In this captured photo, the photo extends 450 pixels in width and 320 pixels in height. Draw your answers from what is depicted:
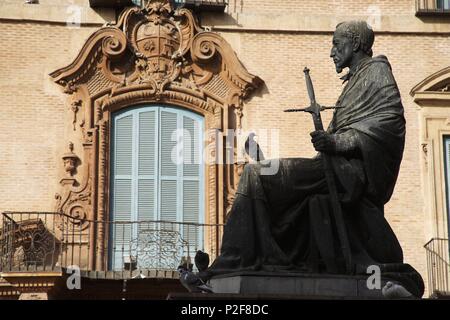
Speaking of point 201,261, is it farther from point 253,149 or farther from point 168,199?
point 168,199

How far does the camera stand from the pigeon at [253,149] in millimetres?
22062

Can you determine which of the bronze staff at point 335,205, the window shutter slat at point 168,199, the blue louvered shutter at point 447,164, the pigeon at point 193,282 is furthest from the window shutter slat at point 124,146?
the pigeon at point 193,282

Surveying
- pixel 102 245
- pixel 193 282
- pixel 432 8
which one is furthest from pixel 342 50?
pixel 432 8

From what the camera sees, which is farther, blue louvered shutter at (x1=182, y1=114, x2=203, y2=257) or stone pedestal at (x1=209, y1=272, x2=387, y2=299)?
blue louvered shutter at (x1=182, y1=114, x2=203, y2=257)

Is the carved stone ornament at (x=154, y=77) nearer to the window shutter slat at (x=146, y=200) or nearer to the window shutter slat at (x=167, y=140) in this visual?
the window shutter slat at (x=167, y=140)

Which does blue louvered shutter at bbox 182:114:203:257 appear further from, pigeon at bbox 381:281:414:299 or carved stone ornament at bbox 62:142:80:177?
pigeon at bbox 381:281:414:299

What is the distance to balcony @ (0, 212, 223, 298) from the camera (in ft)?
69.7

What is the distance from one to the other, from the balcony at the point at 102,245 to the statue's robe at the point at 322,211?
451 inches

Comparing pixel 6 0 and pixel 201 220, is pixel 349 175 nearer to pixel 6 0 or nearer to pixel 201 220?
pixel 201 220

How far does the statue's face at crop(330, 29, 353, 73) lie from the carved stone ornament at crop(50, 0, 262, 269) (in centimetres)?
1170

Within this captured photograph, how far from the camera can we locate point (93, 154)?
2216cm

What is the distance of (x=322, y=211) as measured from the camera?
9.68 meters

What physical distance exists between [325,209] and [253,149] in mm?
12546

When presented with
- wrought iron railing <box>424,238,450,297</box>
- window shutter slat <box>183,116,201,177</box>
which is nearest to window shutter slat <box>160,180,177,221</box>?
window shutter slat <box>183,116,201,177</box>
